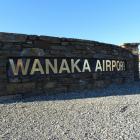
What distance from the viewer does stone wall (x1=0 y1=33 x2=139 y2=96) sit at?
29.7ft

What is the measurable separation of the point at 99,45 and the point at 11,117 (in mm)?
6580

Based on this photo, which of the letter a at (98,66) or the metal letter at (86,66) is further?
the letter a at (98,66)

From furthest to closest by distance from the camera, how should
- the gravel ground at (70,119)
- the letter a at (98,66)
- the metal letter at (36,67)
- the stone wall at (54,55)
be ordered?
1. the letter a at (98,66)
2. the metal letter at (36,67)
3. the stone wall at (54,55)
4. the gravel ground at (70,119)

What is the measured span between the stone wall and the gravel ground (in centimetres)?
77

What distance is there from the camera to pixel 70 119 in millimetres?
6609

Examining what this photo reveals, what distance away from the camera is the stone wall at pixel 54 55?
9062 mm

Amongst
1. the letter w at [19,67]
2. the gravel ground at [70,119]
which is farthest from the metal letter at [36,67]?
the gravel ground at [70,119]

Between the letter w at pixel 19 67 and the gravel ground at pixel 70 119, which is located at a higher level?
the letter w at pixel 19 67

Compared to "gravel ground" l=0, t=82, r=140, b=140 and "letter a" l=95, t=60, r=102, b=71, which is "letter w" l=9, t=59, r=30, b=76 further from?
"letter a" l=95, t=60, r=102, b=71

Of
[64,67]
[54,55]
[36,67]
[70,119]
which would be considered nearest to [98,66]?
[64,67]

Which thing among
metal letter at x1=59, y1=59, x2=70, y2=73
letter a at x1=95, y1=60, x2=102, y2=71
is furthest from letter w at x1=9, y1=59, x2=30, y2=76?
letter a at x1=95, y1=60, x2=102, y2=71

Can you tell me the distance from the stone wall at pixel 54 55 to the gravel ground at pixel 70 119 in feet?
2.51

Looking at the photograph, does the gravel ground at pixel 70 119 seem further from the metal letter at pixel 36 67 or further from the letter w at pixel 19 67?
the metal letter at pixel 36 67

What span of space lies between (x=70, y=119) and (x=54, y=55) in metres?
4.06
